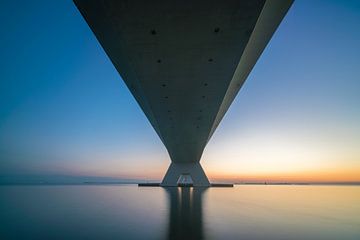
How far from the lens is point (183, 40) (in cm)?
1144

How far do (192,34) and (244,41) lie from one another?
2.43 meters

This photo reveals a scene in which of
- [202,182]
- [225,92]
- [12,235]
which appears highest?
[225,92]

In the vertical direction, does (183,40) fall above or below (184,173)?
above

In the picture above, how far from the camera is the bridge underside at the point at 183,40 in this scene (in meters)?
9.45

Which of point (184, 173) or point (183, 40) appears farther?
point (184, 173)

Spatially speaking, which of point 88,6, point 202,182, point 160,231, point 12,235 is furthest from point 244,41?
point 202,182

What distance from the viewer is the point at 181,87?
17.2 m

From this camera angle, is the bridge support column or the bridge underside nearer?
the bridge underside

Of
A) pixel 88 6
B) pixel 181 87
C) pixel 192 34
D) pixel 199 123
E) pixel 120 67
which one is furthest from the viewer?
pixel 199 123

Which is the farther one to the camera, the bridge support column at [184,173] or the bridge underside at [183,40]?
the bridge support column at [184,173]

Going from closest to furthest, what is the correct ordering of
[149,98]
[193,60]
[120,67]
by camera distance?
[193,60] → [120,67] → [149,98]

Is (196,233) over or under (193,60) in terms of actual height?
under

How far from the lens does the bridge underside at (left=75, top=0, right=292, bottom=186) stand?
9445 millimetres

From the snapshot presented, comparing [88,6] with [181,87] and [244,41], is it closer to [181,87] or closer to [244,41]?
[244,41]
